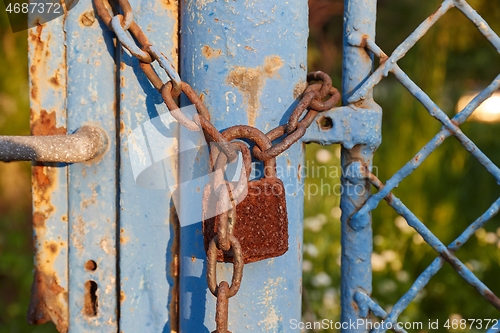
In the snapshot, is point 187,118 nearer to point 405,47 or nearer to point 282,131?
point 282,131

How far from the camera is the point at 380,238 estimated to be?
254 centimetres

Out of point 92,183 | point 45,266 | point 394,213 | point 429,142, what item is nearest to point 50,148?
point 92,183

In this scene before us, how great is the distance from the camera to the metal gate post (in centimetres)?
70

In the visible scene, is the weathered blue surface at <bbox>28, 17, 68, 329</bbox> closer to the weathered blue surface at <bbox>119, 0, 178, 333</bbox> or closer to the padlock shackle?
the weathered blue surface at <bbox>119, 0, 178, 333</bbox>

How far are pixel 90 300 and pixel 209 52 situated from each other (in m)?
0.45

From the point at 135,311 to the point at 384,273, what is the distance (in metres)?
1.78

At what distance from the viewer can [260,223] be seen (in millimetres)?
692

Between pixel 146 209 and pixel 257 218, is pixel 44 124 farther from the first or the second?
pixel 257 218

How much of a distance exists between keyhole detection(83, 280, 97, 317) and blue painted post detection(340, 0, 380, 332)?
43 centimetres

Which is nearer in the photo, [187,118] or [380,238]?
[187,118]

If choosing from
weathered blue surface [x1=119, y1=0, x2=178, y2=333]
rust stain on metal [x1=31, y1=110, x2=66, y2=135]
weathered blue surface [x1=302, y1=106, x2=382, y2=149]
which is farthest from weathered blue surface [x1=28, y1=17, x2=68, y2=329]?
weathered blue surface [x1=302, y1=106, x2=382, y2=149]

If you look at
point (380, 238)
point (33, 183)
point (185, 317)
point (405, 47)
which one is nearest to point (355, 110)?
point (405, 47)

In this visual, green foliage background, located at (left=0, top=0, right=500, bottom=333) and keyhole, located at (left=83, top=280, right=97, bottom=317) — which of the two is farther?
green foliage background, located at (left=0, top=0, right=500, bottom=333)

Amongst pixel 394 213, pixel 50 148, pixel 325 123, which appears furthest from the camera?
pixel 394 213
